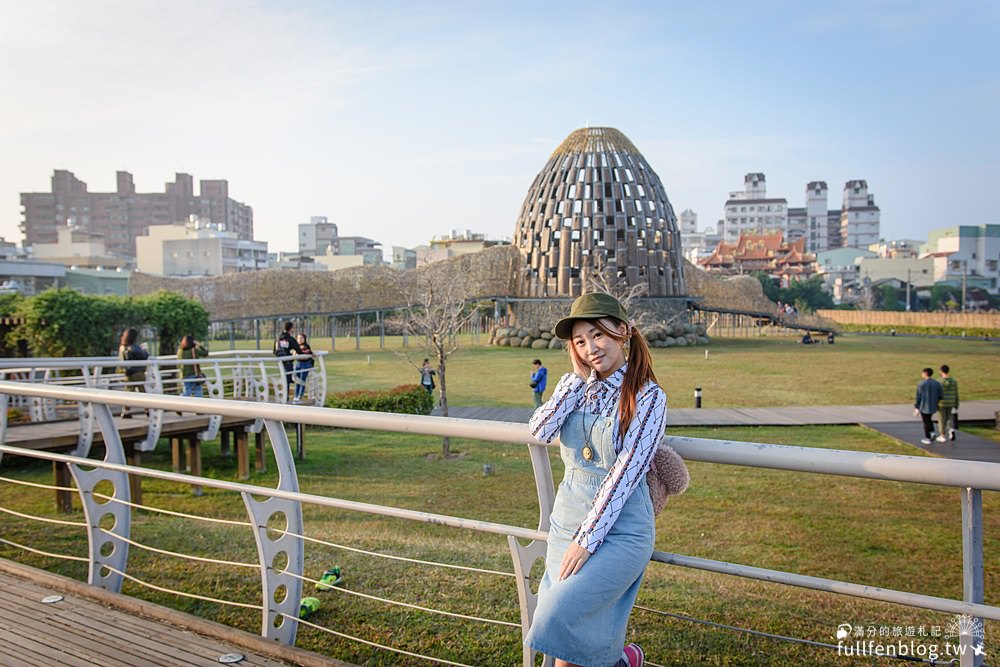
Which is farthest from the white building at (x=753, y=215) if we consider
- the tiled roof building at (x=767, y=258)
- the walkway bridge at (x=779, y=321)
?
the walkway bridge at (x=779, y=321)

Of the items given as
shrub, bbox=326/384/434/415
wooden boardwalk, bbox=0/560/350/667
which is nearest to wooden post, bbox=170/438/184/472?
shrub, bbox=326/384/434/415

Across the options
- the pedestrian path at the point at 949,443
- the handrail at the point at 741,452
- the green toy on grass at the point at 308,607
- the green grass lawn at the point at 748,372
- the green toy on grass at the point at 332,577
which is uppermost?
the handrail at the point at 741,452

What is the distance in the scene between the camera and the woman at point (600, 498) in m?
2.24

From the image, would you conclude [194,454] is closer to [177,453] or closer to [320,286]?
[177,453]

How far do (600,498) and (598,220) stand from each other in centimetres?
4089

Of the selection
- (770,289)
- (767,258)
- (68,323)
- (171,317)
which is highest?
(767,258)

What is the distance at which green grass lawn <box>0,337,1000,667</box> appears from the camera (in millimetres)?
3488

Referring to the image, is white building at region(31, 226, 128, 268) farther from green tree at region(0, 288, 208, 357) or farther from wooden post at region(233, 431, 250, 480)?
wooden post at region(233, 431, 250, 480)

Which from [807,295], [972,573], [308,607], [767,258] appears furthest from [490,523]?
[767,258]

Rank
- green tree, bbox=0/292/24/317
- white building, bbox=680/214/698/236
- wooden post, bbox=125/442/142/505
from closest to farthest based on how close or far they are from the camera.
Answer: wooden post, bbox=125/442/142/505, green tree, bbox=0/292/24/317, white building, bbox=680/214/698/236

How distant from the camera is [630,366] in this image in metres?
2.37

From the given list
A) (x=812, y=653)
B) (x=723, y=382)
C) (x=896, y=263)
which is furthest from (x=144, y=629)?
(x=896, y=263)

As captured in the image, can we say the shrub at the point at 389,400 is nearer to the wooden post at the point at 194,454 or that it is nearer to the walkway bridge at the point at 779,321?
the wooden post at the point at 194,454

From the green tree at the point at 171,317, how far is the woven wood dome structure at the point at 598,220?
2105 centimetres
